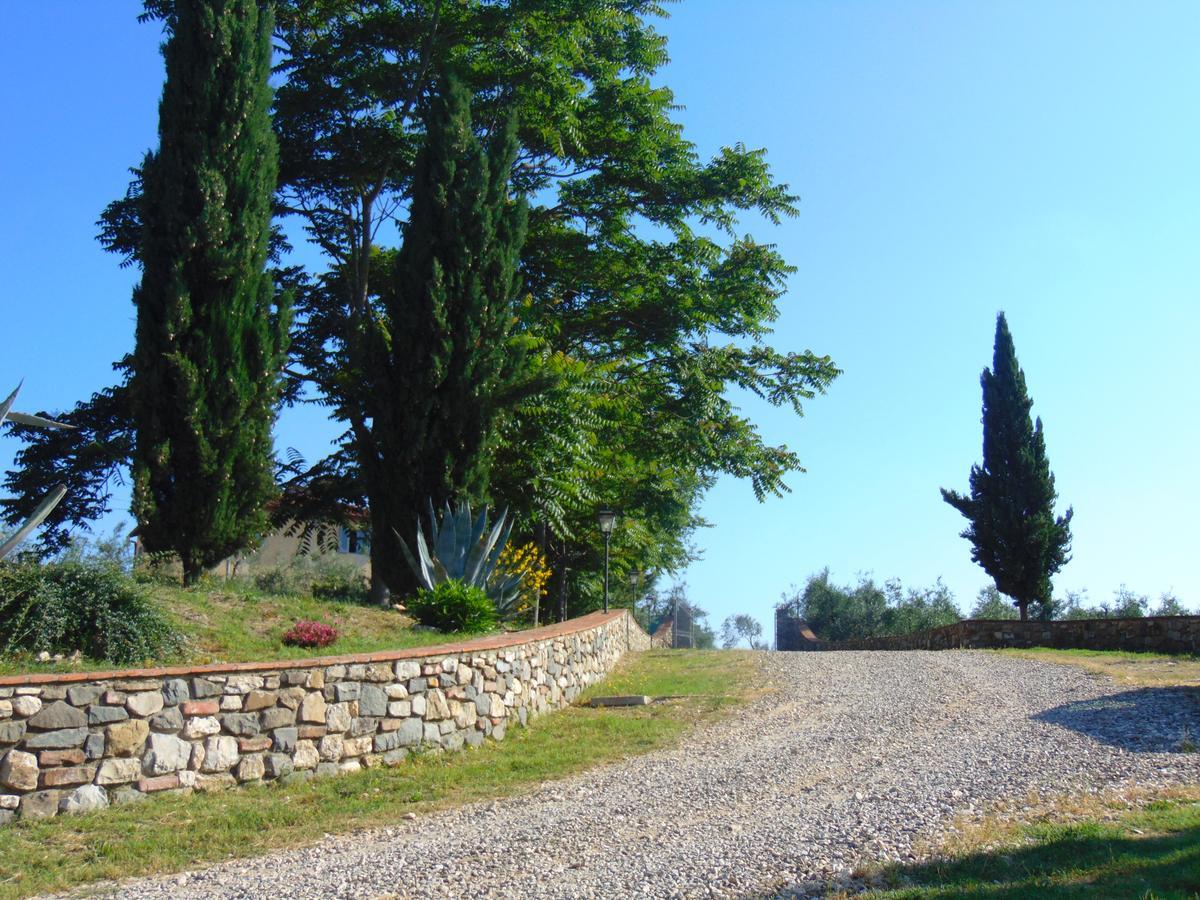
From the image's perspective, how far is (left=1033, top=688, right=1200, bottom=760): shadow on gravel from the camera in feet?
31.3

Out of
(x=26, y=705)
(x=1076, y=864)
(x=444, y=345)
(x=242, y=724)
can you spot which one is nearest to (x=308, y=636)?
(x=242, y=724)

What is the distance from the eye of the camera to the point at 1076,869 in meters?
5.71

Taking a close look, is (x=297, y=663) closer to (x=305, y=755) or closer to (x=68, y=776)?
(x=305, y=755)

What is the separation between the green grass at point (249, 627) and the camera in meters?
9.23

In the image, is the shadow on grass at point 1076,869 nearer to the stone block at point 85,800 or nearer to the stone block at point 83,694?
the stone block at point 85,800

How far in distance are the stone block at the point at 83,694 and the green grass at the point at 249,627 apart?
0.56 m

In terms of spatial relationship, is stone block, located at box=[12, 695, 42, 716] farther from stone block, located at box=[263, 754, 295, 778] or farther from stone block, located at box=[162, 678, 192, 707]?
stone block, located at box=[263, 754, 295, 778]

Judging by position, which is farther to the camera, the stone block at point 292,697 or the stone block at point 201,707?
the stone block at point 292,697

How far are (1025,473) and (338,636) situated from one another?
24245 mm

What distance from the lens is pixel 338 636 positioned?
11.1m

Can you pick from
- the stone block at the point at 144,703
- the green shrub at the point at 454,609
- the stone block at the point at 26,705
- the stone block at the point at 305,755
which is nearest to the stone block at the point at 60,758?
the stone block at the point at 26,705

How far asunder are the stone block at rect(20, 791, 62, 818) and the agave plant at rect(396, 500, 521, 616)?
22.0ft

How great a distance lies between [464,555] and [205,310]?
4.91 meters

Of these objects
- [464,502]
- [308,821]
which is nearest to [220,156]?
[464,502]
